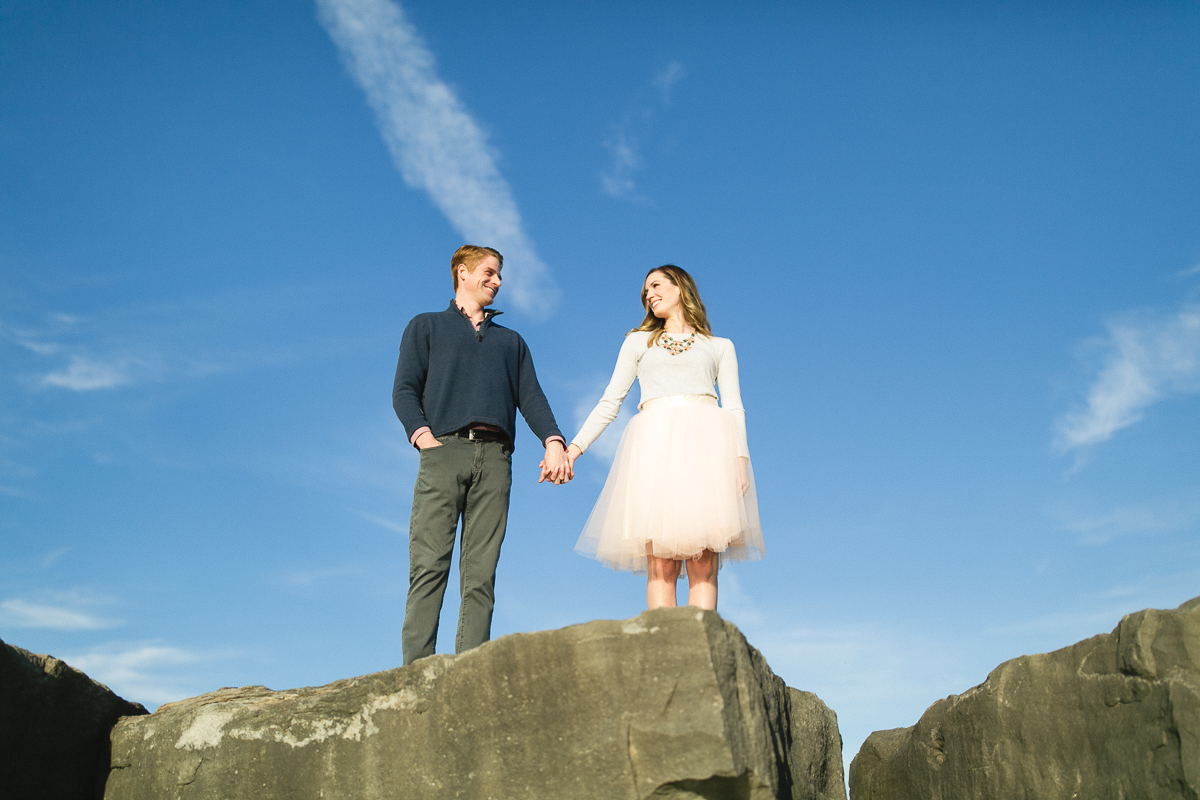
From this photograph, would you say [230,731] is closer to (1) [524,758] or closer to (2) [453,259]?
(1) [524,758]

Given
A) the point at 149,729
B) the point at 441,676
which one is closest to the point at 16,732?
the point at 149,729

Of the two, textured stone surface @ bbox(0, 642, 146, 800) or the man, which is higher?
the man

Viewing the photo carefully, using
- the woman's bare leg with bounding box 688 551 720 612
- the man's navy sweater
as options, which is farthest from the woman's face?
the woman's bare leg with bounding box 688 551 720 612

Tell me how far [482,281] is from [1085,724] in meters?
4.06

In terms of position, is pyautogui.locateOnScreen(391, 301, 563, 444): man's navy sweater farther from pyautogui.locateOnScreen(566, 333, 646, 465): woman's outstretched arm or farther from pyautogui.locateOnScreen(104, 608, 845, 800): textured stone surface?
pyautogui.locateOnScreen(104, 608, 845, 800): textured stone surface

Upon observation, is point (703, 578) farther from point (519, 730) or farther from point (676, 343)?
point (519, 730)

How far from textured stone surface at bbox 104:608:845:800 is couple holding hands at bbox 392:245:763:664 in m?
0.77

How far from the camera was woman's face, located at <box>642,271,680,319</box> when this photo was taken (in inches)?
229

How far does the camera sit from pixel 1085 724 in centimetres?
420

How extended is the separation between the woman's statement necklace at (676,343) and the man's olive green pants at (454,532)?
1.16 meters

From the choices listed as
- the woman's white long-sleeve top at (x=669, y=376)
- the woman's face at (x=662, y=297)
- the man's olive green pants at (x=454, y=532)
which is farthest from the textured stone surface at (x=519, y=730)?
the woman's face at (x=662, y=297)

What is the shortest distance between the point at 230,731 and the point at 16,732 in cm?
99

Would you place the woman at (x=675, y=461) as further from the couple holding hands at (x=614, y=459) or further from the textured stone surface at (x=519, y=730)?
the textured stone surface at (x=519, y=730)

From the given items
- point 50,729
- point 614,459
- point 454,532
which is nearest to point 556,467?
point 614,459
